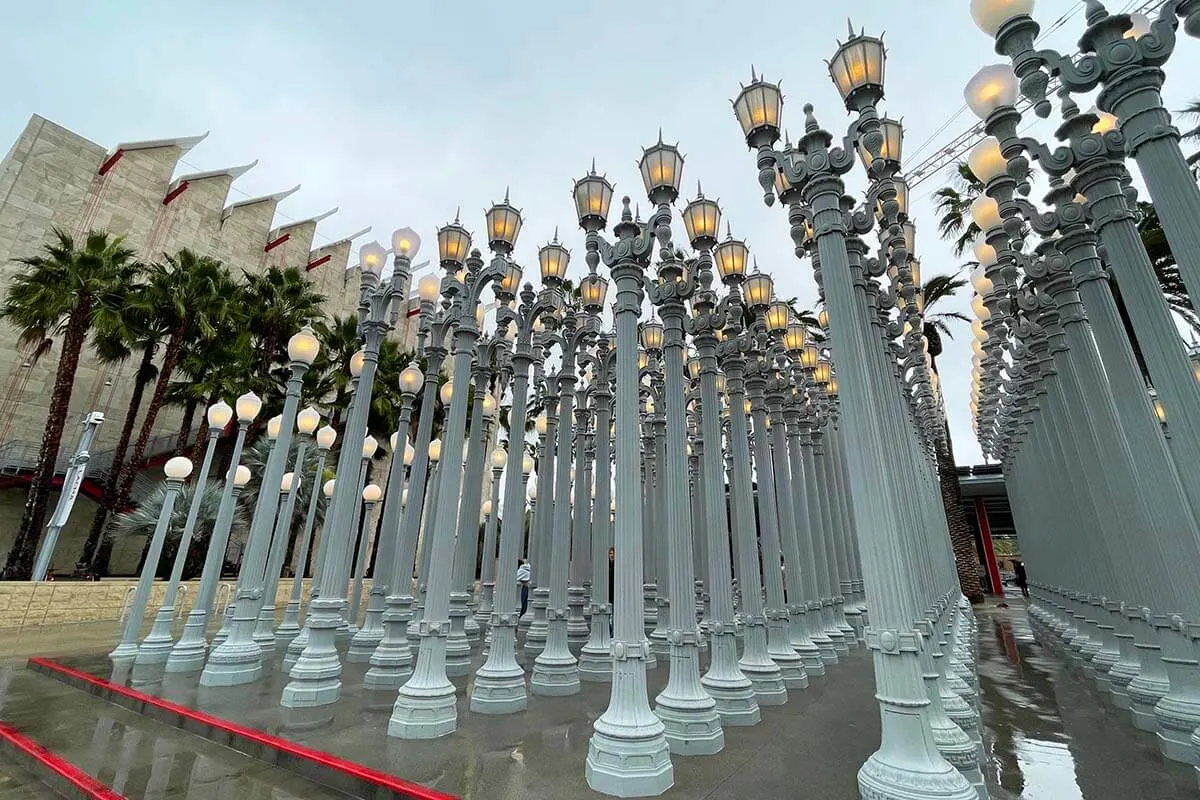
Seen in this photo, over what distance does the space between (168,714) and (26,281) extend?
75.1ft

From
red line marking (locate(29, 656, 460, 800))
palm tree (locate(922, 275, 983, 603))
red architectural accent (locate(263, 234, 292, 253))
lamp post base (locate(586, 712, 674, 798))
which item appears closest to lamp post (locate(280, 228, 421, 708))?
red line marking (locate(29, 656, 460, 800))

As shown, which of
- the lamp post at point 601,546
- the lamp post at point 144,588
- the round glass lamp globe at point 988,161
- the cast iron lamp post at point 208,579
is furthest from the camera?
the lamp post at point 144,588

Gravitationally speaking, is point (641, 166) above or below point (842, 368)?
above

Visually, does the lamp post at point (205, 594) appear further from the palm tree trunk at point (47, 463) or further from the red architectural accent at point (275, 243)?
the red architectural accent at point (275, 243)

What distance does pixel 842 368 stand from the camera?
475 centimetres

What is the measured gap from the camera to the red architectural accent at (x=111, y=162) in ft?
89.3

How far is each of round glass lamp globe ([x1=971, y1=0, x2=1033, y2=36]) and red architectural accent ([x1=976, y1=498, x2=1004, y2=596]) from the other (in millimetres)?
41231

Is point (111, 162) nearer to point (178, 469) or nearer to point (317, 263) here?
point (317, 263)

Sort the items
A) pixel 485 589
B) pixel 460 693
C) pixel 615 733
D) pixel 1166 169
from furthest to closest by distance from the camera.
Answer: pixel 485 589 < pixel 460 693 < pixel 615 733 < pixel 1166 169

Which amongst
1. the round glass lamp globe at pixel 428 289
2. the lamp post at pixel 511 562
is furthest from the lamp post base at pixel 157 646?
the round glass lamp globe at pixel 428 289

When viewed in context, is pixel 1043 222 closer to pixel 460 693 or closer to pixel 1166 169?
pixel 1166 169

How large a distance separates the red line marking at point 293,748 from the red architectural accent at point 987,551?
4262 cm

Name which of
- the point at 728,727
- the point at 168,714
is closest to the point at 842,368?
the point at 728,727

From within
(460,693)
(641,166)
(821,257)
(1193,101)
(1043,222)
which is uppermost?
(1193,101)
